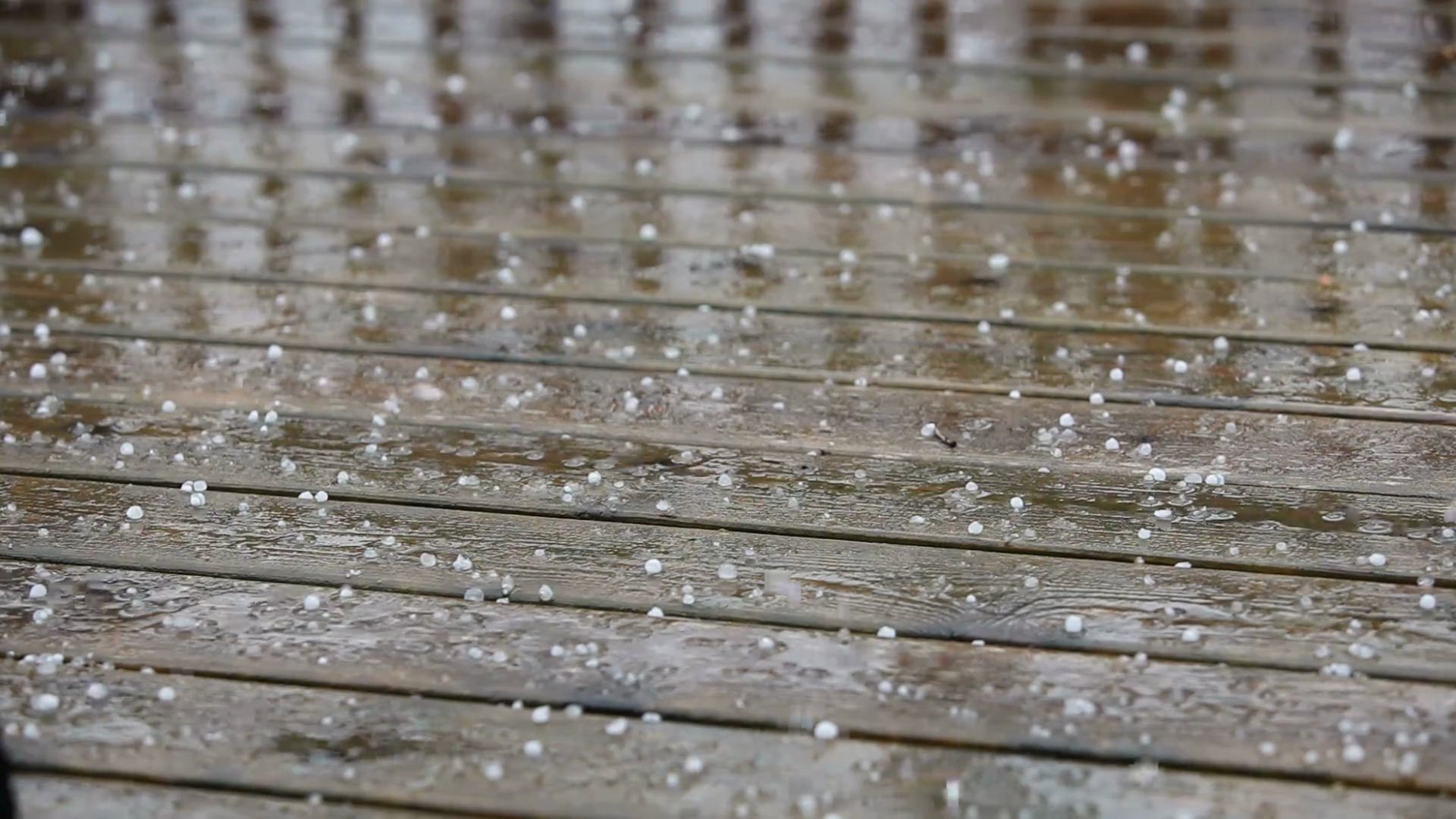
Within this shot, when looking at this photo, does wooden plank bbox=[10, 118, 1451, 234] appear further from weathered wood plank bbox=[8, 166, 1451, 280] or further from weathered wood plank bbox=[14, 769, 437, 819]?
weathered wood plank bbox=[14, 769, 437, 819]

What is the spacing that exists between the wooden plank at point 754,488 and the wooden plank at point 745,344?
0.66ft

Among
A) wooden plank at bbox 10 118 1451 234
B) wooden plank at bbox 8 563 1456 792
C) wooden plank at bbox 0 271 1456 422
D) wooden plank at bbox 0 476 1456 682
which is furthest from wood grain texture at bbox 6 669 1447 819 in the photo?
wooden plank at bbox 10 118 1451 234

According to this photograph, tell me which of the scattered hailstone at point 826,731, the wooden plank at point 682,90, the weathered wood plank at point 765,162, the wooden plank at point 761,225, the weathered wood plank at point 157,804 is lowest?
the weathered wood plank at point 157,804

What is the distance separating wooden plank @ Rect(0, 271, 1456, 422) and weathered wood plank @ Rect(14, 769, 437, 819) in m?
0.84

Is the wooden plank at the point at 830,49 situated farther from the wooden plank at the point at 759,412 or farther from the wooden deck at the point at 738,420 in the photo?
the wooden plank at the point at 759,412

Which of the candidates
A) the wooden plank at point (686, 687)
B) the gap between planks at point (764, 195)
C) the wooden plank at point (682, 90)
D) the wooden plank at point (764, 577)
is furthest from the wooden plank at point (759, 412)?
the wooden plank at point (682, 90)

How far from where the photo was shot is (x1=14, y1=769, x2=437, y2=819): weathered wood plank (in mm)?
1247

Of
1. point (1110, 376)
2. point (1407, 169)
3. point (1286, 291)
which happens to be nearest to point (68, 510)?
point (1110, 376)

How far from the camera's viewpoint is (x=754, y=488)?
1692 millimetres

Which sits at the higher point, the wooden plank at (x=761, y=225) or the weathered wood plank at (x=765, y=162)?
the weathered wood plank at (x=765, y=162)

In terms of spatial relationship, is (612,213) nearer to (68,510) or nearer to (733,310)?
(733,310)

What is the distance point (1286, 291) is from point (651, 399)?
937 mm

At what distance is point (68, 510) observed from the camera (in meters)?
1.67

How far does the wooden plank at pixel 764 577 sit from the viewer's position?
143 centimetres
